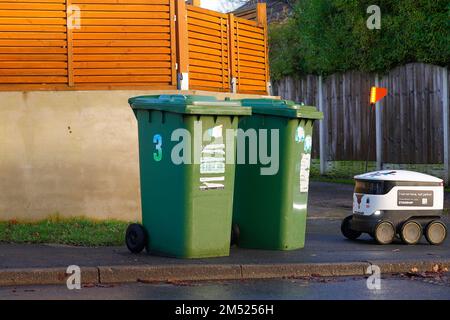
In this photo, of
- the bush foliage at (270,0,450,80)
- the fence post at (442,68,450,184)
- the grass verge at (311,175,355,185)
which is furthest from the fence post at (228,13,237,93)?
the grass verge at (311,175,355,185)

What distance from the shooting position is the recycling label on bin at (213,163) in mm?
10156

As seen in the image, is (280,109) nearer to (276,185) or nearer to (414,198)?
(276,185)

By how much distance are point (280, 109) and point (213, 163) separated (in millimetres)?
1158

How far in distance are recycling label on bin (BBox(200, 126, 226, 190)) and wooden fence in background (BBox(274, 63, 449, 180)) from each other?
11.1m

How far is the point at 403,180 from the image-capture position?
1171 cm

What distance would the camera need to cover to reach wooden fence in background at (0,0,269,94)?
13.3 metres

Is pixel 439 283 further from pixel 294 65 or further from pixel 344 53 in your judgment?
pixel 294 65

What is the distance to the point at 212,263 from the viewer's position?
9617 mm

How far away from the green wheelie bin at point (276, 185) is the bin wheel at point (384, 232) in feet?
3.31

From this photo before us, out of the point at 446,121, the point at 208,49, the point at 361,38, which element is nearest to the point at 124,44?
the point at 208,49

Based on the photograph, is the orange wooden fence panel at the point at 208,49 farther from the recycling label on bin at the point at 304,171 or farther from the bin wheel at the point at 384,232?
the bin wheel at the point at 384,232

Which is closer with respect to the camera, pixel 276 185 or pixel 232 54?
pixel 276 185
